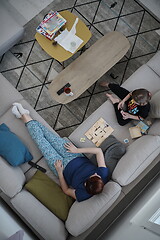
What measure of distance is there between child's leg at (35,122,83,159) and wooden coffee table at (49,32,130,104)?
384 millimetres

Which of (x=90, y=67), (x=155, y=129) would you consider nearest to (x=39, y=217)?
(x=155, y=129)

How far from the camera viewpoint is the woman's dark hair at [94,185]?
112 inches

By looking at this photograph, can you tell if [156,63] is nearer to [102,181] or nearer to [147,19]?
[147,19]

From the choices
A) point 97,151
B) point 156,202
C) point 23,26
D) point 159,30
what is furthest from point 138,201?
point 23,26

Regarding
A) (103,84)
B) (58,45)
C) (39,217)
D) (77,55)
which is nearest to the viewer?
(39,217)

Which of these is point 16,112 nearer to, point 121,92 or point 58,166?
point 58,166

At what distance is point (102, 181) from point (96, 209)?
0.87ft

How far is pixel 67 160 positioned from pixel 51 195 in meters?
0.41

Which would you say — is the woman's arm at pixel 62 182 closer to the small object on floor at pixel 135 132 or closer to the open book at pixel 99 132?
the open book at pixel 99 132

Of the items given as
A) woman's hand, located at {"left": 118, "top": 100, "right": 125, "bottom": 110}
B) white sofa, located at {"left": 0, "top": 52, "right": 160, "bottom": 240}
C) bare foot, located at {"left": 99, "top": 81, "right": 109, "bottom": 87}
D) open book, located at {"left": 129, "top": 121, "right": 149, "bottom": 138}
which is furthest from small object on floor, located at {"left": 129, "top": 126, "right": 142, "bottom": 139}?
bare foot, located at {"left": 99, "top": 81, "right": 109, "bottom": 87}

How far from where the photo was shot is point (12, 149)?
127 inches

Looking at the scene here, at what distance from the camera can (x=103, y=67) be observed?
12.0ft

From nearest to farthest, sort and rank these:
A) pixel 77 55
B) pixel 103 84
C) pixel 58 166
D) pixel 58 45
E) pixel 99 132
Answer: pixel 58 166 → pixel 99 132 → pixel 58 45 → pixel 103 84 → pixel 77 55

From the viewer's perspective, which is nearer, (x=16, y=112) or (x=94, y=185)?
(x=94, y=185)
